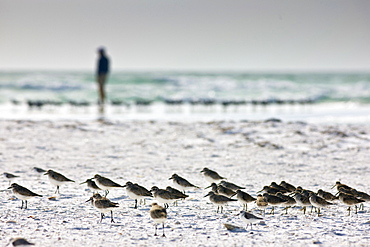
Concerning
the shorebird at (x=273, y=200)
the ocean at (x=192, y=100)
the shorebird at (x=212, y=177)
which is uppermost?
the shorebird at (x=273, y=200)

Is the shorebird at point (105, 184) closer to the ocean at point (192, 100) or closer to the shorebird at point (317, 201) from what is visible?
the shorebird at point (317, 201)

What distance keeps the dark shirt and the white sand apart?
6.53m

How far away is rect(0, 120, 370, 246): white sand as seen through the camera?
20.2 ft

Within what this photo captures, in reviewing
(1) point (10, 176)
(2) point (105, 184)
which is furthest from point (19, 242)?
(1) point (10, 176)

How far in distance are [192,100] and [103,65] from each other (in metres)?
5.00

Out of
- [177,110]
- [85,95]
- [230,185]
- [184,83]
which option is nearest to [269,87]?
[184,83]

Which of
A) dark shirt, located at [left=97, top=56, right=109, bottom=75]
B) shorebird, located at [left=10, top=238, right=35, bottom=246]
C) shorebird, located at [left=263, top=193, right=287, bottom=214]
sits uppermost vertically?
dark shirt, located at [left=97, top=56, right=109, bottom=75]

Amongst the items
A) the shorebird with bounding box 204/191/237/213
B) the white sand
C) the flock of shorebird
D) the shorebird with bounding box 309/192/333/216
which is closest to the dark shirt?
the white sand

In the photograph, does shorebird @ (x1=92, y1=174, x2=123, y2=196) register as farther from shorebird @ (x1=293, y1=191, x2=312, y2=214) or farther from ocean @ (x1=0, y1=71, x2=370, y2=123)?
ocean @ (x1=0, y1=71, x2=370, y2=123)

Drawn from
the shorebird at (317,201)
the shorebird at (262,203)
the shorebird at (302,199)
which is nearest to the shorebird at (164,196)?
the shorebird at (262,203)

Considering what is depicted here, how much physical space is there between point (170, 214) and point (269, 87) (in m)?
39.0

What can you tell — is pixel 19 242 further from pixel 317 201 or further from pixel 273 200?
pixel 317 201

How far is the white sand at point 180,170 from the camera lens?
6156mm

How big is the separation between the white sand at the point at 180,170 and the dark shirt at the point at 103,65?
6531mm
